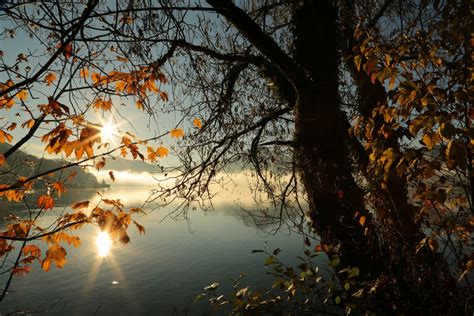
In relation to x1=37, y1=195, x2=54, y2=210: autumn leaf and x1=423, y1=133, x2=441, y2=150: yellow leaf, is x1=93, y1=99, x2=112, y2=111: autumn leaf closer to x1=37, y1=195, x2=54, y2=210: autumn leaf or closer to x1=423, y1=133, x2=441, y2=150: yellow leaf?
x1=37, y1=195, x2=54, y2=210: autumn leaf

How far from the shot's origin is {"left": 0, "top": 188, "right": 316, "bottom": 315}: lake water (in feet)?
59.8

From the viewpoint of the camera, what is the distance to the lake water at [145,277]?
18.2 metres

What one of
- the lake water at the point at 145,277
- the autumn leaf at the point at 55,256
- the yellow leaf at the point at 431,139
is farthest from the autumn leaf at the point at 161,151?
the lake water at the point at 145,277

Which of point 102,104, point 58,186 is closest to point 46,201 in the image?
point 58,186

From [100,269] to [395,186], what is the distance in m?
30.5

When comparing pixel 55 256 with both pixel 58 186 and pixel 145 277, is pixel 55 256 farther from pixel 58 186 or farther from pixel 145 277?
pixel 145 277

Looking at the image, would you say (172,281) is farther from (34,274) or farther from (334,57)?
(334,57)

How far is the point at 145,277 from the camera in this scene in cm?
2442

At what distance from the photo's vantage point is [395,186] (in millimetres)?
4410

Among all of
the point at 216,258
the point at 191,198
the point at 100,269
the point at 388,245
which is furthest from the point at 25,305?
the point at 388,245

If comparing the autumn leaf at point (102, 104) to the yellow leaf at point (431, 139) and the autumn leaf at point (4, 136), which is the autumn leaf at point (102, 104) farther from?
the yellow leaf at point (431, 139)

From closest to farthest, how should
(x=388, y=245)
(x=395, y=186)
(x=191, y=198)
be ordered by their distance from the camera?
(x=388, y=245)
(x=395, y=186)
(x=191, y=198)

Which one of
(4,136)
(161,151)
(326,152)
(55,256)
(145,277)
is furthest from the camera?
(145,277)

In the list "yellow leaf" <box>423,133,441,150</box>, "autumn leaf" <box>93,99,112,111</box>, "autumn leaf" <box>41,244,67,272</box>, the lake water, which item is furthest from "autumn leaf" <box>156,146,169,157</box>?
the lake water
